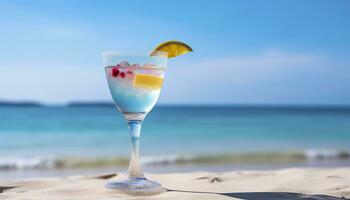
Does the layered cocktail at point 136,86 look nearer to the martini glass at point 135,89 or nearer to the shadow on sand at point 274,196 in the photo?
the martini glass at point 135,89

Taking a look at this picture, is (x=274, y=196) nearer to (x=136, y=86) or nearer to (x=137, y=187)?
(x=137, y=187)


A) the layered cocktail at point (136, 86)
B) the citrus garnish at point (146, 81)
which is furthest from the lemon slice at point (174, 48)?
the citrus garnish at point (146, 81)

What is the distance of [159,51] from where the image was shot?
2.14m

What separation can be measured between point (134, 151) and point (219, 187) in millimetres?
439

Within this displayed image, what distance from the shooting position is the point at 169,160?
591cm

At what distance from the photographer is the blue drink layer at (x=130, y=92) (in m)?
2.14

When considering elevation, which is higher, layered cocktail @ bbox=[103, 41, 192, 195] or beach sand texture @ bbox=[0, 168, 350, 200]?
layered cocktail @ bbox=[103, 41, 192, 195]

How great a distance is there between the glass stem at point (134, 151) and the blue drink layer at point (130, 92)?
65mm

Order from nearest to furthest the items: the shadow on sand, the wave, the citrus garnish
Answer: the shadow on sand → the citrus garnish → the wave

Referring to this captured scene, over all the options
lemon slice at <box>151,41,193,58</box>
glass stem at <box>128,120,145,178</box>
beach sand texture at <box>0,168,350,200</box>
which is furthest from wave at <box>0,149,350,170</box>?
lemon slice at <box>151,41,193,58</box>

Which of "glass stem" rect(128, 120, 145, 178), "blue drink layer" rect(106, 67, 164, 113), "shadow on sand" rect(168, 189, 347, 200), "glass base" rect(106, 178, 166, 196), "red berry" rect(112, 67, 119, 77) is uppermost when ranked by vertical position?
"red berry" rect(112, 67, 119, 77)

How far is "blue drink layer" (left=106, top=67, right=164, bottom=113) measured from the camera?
7.03 ft

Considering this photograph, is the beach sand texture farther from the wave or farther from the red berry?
the wave

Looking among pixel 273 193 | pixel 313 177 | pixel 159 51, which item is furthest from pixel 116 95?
pixel 313 177
